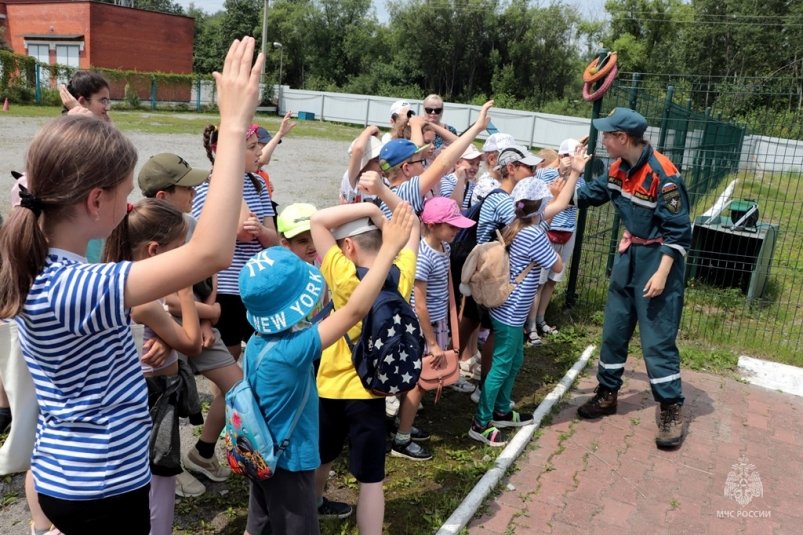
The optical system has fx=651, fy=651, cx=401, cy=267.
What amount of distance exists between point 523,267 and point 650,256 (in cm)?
95

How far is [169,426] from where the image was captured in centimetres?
268

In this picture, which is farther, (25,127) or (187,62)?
(187,62)

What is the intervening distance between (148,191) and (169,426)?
1.41m

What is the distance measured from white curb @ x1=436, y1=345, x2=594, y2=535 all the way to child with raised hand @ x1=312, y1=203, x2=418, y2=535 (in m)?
0.65

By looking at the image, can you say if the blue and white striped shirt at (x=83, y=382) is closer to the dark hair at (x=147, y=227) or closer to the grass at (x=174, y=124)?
the dark hair at (x=147, y=227)

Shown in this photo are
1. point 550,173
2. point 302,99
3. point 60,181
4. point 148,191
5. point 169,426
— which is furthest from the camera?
point 302,99

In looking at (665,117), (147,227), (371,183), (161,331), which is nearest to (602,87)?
(665,117)

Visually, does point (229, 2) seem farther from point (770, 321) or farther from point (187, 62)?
Result: point (770, 321)

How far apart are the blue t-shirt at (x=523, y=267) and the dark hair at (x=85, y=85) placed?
3098 mm

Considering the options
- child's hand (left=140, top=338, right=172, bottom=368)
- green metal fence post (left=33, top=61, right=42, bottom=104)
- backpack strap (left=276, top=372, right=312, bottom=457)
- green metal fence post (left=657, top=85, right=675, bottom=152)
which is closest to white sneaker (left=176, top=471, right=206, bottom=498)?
child's hand (left=140, top=338, right=172, bottom=368)

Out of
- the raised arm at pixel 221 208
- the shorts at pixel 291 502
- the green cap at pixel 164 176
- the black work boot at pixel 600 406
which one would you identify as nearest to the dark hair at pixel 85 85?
the green cap at pixel 164 176

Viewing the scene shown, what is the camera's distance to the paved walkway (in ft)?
12.1

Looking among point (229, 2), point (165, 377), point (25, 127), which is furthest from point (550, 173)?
point (229, 2)

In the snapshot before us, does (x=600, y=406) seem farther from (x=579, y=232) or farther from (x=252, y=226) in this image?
(x=252, y=226)
